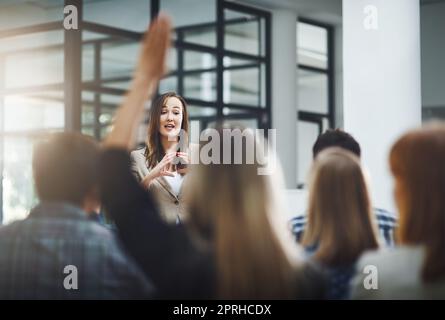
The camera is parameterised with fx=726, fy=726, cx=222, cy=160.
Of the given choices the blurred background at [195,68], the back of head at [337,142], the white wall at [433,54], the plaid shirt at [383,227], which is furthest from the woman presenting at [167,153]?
the white wall at [433,54]

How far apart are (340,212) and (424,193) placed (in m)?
0.22

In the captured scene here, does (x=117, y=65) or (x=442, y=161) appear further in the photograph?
(x=117, y=65)

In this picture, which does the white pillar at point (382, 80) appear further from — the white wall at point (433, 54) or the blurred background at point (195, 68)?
the white wall at point (433, 54)

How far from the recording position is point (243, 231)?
1462mm

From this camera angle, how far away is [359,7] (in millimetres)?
4719

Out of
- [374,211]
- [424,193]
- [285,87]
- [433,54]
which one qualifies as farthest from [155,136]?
[433,54]

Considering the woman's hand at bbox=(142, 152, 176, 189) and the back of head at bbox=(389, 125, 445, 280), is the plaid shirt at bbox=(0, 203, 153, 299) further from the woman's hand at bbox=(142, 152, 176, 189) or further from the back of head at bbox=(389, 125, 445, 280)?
the woman's hand at bbox=(142, 152, 176, 189)

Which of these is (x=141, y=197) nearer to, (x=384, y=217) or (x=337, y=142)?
(x=384, y=217)

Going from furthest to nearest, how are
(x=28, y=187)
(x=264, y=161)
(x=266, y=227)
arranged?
(x=28, y=187) → (x=264, y=161) → (x=266, y=227)

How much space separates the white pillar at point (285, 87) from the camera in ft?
29.7

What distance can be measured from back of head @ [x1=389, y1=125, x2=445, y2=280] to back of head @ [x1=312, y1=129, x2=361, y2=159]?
77cm

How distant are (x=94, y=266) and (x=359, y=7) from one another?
3.45m
